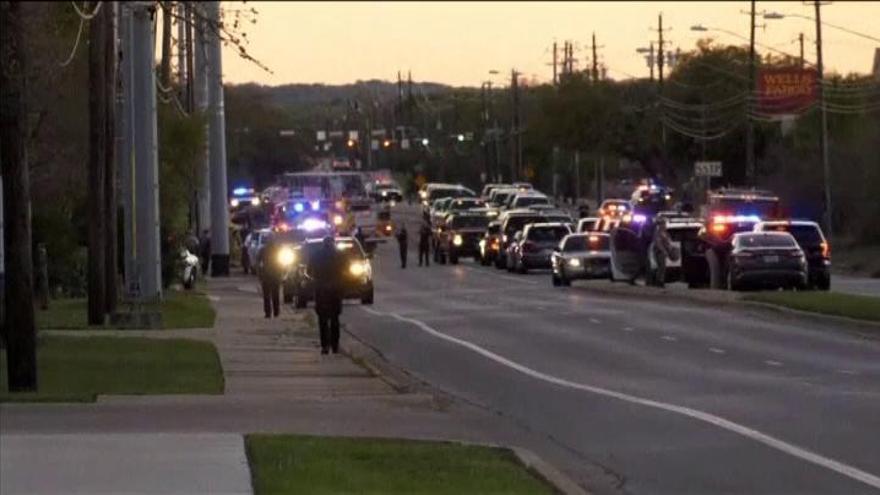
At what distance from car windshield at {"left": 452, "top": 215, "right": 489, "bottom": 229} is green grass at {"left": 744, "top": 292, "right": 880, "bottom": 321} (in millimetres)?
38972

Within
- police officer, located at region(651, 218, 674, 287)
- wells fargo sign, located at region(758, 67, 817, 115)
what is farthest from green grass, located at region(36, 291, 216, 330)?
wells fargo sign, located at region(758, 67, 817, 115)

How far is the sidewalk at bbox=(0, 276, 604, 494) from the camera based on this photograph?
→ 14.4 m

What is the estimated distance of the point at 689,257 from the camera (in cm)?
4625

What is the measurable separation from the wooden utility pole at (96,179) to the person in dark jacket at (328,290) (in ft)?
20.2

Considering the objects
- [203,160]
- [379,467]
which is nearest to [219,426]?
[379,467]

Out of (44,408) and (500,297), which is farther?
(500,297)

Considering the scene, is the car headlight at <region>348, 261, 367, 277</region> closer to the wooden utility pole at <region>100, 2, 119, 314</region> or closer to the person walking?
the wooden utility pole at <region>100, 2, 119, 314</region>

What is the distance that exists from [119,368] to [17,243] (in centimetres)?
390

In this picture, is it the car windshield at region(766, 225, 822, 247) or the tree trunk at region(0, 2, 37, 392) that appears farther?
the car windshield at region(766, 225, 822, 247)

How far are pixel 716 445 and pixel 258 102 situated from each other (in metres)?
143

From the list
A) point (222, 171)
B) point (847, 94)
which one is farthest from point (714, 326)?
point (847, 94)

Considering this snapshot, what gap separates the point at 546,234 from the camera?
6506 centimetres

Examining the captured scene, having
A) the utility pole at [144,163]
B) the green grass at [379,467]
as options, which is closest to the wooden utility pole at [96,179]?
the utility pole at [144,163]

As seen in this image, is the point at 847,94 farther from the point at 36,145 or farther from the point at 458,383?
the point at 458,383
